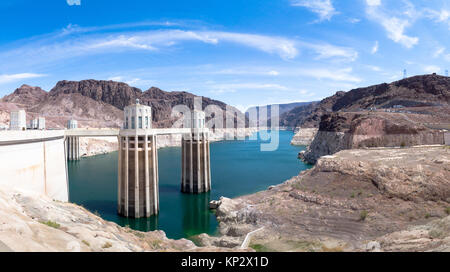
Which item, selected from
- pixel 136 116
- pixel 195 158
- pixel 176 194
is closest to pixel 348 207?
pixel 136 116

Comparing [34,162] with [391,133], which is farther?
[391,133]

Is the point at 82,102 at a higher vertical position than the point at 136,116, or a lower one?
higher

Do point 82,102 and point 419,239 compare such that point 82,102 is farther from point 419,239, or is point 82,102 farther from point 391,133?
point 419,239

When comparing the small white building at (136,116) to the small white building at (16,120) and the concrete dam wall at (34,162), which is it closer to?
the concrete dam wall at (34,162)

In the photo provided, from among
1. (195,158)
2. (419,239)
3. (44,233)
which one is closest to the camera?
(44,233)

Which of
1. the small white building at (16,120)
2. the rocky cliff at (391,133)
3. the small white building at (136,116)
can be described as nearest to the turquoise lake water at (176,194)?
the small white building at (136,116)

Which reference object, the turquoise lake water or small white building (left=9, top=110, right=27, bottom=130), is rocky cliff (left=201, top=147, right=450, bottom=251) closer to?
the turquoise lake water

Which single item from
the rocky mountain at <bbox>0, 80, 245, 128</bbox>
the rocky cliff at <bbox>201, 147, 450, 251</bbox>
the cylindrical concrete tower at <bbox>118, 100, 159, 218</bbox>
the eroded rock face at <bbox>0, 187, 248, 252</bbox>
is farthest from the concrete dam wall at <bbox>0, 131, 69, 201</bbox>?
the rocky mountain at <bbox>0, 80, 245, 128</bbox>
